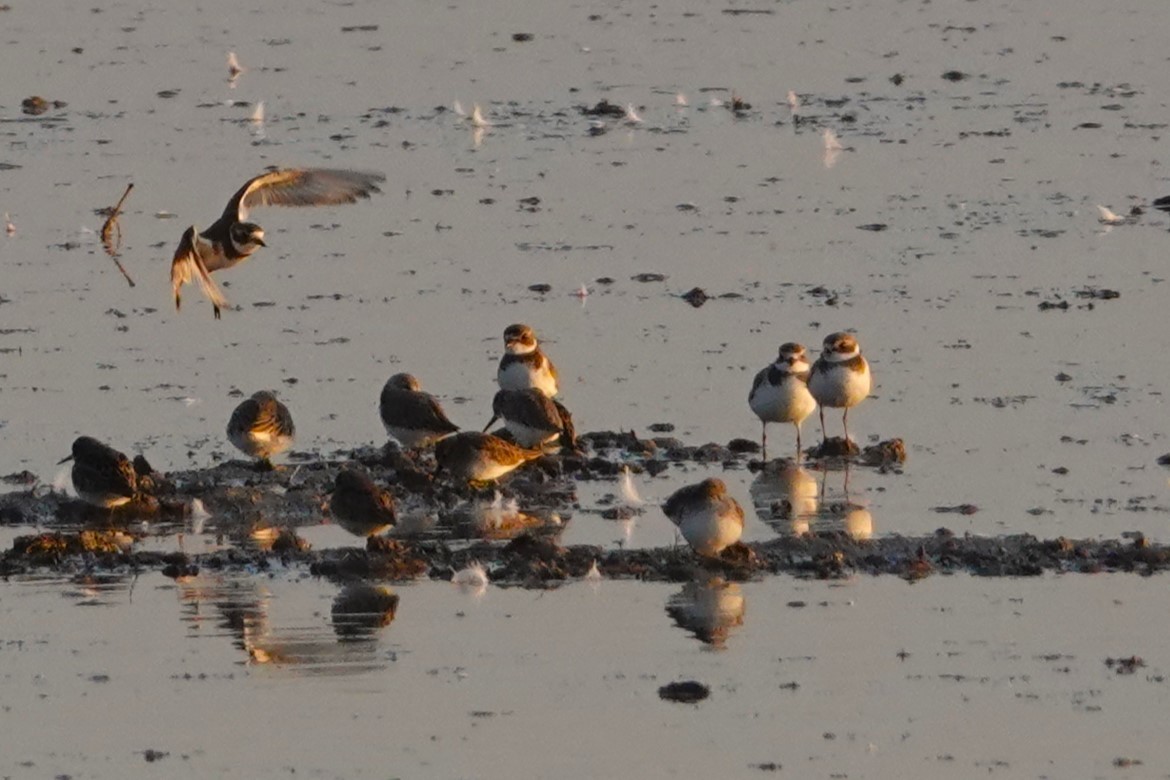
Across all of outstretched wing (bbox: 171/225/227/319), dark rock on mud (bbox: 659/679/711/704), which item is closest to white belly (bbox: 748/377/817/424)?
outstretched wing (bbox: 171/225/227/319)

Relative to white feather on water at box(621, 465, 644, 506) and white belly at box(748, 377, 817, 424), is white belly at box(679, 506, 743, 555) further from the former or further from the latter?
white belly at box(748, 377, 817, 424)

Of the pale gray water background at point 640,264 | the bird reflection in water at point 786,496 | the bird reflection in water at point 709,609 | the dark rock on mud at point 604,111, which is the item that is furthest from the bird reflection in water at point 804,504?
the dark rock on mud at point 604,111

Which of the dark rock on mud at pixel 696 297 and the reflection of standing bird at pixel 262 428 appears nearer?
the reflection of standing bird at pixel 262 428

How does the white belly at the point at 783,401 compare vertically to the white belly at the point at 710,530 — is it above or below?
above

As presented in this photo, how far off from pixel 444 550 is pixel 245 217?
4494 mm

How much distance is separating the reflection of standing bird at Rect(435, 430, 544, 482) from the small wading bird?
1802mm

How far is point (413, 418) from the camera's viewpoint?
1568 centimetres

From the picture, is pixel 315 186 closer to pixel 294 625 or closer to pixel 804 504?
pixel 804 504

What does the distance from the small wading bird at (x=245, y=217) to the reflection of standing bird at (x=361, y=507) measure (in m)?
2.51

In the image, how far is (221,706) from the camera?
1086 centimetres

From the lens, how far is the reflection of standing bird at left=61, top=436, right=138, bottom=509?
46.4 ft

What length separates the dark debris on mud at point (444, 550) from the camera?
12.9 metres

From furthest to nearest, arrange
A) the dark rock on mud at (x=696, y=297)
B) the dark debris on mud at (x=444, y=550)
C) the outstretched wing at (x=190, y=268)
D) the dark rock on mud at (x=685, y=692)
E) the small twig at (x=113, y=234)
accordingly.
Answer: the small twig at (x=113, y=234), the dark rock on mud at (x=696, y=297), the outstretched wing at (x=190, y=268), the dark debris on mud at (x=444, y=550), the dark rock on mud at (x=685, y=692)

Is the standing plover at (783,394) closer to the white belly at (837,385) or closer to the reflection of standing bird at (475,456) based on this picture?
the white belly at (837,385)
